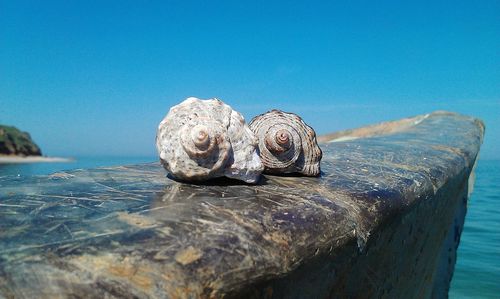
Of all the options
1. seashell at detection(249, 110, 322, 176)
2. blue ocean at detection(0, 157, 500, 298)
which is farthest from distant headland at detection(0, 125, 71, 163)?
seashell at detection(249, 110, 322, 176)

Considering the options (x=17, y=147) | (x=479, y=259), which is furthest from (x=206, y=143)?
(x=17, y=147)

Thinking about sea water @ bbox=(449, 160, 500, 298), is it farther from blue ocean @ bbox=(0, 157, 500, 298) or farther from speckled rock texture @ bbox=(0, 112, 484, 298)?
speckled rock texture @ bbox=(0, 112, 484, 298)

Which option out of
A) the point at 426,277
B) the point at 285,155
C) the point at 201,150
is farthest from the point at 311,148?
the point at 426,277

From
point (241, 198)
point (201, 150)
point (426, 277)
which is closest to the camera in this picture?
point (241, 198)

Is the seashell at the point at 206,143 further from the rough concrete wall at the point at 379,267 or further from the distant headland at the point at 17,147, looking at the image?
the distant headland at the point at 17,147

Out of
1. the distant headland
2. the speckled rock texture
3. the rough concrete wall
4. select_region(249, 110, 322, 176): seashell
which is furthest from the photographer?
the distant headland

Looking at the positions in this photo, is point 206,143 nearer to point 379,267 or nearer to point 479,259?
point 379,267

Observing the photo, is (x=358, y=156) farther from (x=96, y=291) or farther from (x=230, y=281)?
(x=96, y=291)
